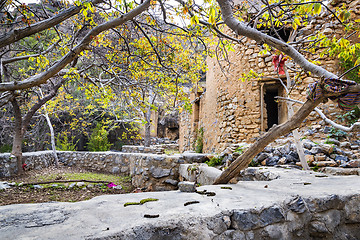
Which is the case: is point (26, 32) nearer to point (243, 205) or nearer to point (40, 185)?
point (243, 205)

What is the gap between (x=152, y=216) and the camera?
1.41 m

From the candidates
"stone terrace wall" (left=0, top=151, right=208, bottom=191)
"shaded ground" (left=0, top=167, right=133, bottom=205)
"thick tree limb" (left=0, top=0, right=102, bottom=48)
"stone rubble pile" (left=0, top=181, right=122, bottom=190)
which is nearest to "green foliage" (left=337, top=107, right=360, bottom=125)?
"stone terrace wall" (left=0, top=151, right=208, bottom=191)

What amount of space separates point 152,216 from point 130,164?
235 inches

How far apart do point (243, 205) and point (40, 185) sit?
225 inches

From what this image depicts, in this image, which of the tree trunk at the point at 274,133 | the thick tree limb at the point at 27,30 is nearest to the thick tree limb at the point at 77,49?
the thick tree limb at the point at 27,30

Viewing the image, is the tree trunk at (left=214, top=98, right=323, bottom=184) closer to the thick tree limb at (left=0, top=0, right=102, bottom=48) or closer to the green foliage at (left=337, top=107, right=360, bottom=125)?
the thick tree limb at (left=0, top=0, right=102, bottom=48)

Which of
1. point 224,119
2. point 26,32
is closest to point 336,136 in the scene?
point 224,119

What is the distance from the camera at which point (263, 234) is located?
160 cm

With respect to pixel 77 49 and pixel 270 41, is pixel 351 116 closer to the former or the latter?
pixel 270 41

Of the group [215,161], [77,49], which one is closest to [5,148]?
[77,49]

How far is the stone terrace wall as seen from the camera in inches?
200

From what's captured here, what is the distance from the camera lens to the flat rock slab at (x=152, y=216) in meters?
1.24

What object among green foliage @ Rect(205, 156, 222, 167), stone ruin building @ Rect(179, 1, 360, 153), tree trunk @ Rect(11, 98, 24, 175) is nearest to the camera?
green foliage @ Rect(205, 156, 222, 167)

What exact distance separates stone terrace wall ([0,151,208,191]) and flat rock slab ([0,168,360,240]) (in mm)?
3151
